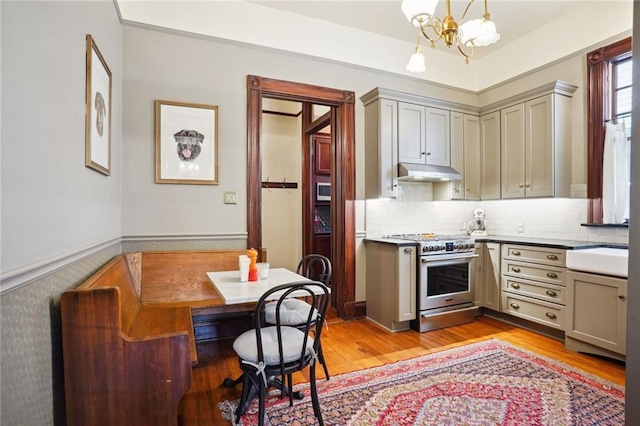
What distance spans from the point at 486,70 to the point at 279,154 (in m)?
3.27

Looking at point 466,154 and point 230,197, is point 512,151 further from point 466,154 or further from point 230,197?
point 230,197

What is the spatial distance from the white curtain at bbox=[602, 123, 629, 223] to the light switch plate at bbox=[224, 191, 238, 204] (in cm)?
353

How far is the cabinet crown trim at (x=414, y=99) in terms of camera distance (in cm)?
357

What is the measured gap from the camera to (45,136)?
126cm

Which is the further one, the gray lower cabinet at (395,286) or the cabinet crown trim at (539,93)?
the cabinet crown trim at (539,93)

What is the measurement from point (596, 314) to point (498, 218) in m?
1.77

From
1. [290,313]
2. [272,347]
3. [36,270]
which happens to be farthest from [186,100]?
[272,347]

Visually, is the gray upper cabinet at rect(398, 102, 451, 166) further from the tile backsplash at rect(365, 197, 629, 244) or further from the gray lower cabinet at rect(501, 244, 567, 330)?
the gray lower cabinet at rect(501, 244, 567, 330)

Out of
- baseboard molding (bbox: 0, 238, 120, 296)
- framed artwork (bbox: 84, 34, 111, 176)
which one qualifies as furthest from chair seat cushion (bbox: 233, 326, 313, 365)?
framed artwork (bbox: 84, 34, 111, 176)

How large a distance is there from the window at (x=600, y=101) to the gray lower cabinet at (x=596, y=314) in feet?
3.05

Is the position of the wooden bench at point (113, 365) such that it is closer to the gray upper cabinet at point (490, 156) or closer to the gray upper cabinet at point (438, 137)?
the gray upper cabinet at point (438, 137)

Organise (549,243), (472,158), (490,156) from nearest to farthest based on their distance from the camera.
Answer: (549,243)
(490,156)
(472,158)

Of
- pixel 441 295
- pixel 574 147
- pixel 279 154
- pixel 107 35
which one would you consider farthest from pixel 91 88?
pixel 574 147

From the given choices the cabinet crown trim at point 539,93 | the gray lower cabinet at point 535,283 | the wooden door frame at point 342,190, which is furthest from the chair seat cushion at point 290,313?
the cabinet crown trim at point 539,93
